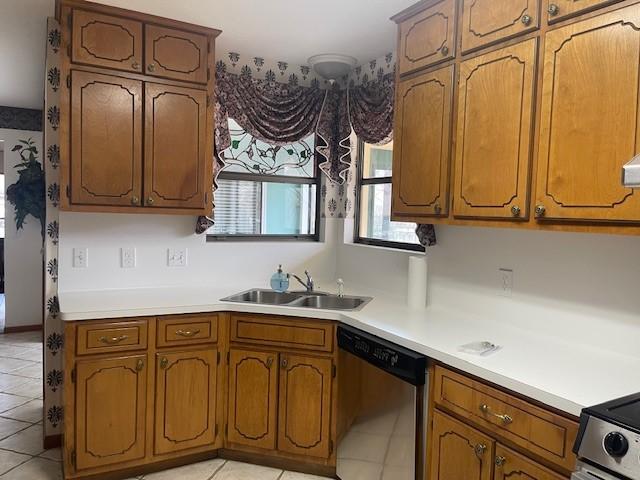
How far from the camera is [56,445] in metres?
2.92

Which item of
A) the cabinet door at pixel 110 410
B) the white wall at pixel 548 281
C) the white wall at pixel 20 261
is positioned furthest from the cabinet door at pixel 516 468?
the white wall at pixel 20 261

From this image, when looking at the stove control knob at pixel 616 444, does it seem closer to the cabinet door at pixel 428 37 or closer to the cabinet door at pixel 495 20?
the cabinet door at pixel 495 20

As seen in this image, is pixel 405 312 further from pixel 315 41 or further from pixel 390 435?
pixel 315 41

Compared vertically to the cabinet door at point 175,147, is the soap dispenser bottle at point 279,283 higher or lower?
lower

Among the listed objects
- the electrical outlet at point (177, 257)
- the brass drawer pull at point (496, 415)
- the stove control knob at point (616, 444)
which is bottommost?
the brass drawer pull at point (496, 415)

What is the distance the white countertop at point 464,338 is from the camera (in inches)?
62.0

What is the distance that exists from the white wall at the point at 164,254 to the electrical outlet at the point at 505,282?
4.89 ft

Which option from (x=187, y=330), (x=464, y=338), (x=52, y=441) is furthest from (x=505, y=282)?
(x=52, y=441)

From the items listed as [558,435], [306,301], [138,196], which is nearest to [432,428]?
[558,435]

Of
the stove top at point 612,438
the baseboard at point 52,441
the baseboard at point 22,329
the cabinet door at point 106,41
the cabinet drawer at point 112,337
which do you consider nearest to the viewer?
the stove top at point 612,438

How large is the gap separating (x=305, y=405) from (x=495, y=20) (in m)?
2.06

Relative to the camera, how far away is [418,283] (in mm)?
2756

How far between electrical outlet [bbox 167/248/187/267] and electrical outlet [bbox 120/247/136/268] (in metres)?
0.22

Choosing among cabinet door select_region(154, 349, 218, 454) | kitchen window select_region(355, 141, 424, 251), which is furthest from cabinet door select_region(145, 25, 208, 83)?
cabinet door select_region(154, 349, 218, 454)
